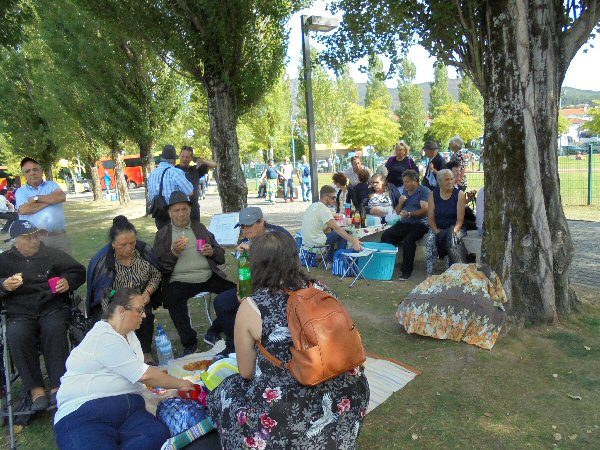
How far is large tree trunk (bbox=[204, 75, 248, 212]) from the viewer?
31.3ft

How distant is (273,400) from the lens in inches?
87.0

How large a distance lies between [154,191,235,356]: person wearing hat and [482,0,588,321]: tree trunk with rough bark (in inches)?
109

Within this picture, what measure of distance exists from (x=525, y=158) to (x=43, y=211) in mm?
4896

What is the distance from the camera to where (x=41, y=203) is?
17.3 feet

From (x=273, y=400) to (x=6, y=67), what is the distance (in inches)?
969

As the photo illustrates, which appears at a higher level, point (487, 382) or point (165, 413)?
point (165, 413)

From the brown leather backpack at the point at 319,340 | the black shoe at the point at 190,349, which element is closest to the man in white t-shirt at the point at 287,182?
the black shoe at the point at 190,349

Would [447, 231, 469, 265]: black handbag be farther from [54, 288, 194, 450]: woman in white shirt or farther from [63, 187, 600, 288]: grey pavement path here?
[54, 288, 194, 450]: woman in white shirt

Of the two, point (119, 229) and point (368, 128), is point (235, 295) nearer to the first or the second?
point (119, 229)

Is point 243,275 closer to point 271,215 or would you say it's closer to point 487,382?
point 487,382

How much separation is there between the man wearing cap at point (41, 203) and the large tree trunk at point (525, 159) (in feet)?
14.6

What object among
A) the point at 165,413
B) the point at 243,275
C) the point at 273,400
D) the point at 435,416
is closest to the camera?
the point at 273,400

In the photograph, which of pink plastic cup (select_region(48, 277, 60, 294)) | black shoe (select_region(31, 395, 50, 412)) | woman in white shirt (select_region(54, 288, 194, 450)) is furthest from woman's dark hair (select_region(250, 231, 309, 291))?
black shoe (select_region(31, 395, 50, 412))

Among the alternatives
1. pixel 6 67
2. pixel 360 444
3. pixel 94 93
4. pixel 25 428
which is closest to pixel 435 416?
pixel 360 444
